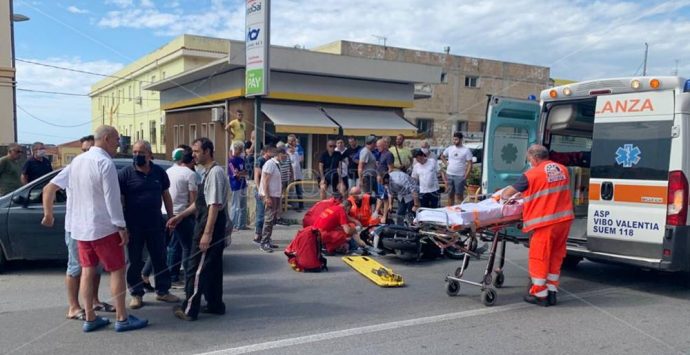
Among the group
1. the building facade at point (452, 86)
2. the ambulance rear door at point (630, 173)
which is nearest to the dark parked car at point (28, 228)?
the ambulance rear door at point (630, 173)

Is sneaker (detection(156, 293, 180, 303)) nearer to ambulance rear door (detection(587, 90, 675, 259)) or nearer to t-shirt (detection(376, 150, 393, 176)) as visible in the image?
ambulance rear door (detection(587, 90, 675, 259))

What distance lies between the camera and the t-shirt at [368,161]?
451 inches

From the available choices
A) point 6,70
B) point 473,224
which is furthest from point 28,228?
point 6,70

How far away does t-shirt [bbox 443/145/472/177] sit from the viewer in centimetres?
1124

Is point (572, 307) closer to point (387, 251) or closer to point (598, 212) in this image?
point (598, 212)

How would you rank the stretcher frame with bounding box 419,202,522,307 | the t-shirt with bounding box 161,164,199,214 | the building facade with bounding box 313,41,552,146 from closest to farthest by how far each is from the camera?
the stretcher frame with bounding box 419,202,522,307 → the t-shirt with bounding box 161,164,199,214 → the building facade with bounding box 313,41,552,146

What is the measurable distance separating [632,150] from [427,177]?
4470 mm

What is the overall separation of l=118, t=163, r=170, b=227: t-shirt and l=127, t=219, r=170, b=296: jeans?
101mm

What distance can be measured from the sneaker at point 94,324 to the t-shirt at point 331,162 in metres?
7.54

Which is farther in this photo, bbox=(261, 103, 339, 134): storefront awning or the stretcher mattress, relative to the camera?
bbox=(261, 103, 339, 134): storefront awning

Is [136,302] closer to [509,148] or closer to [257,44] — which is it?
[509,148]

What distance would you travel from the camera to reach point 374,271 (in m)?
7.20

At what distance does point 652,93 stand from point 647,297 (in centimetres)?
242

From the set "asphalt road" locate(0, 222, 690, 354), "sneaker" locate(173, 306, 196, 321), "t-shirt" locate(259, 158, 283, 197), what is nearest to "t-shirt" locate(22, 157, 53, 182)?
"asphalt road" locate(0, 222, 690, 354)
